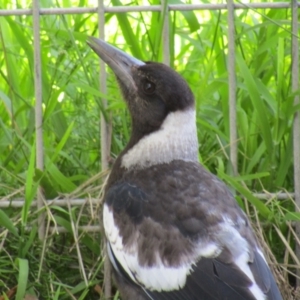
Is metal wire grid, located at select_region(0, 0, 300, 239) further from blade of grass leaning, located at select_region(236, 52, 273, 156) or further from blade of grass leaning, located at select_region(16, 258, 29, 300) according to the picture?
blade of grass leaning, located at select_region(16, 258, 29, 300)

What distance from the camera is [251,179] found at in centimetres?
425

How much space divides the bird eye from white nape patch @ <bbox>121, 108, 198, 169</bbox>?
113mm

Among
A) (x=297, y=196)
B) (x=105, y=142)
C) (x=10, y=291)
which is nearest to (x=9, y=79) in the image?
(x=105, y=142)

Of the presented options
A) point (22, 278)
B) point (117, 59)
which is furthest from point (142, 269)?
point (117, 59)

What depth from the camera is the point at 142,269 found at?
371 centimetres

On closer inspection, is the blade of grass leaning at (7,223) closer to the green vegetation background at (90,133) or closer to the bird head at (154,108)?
the green vegetation background at (90,133)

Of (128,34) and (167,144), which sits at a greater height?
(128,34)

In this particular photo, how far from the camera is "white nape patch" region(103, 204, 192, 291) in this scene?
11.8 feet

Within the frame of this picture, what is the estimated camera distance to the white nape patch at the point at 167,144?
400cm

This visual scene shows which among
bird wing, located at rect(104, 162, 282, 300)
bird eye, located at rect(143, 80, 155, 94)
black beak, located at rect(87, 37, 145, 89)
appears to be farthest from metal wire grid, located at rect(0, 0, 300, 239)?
bird wing, located at rect(104, 162, 282, 300)

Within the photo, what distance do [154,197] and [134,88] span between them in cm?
51

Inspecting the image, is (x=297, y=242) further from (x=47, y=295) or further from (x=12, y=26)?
(x=12, y=26)

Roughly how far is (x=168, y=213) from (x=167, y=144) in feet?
1.26

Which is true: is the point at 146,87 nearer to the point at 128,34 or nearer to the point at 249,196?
the point at 128,34
